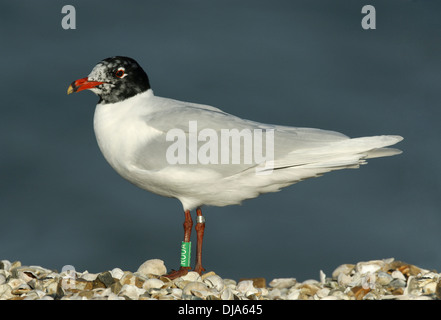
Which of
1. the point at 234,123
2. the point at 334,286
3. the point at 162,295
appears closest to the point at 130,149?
the point at 234,123

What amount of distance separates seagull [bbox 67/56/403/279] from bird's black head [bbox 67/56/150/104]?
0.01 m

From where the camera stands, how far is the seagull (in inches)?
248

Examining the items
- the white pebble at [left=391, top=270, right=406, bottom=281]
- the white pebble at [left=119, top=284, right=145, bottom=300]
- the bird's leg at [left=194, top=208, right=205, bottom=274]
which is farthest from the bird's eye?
the white pebble at [left=391, top=270, right=406, bottom=281]

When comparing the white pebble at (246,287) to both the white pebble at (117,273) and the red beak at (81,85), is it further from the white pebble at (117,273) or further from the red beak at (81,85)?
the red beak at (81,85)

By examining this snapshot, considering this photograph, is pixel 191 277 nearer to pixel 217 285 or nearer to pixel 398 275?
pixel 217 285

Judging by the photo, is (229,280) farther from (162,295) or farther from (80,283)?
(80,283)

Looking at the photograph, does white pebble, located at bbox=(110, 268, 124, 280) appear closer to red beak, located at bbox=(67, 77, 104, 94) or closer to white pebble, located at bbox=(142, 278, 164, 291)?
white pebble, located at bbox=(142, 278, 164, 291)

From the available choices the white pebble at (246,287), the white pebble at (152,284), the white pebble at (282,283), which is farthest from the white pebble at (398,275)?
the white pebble at (152,284)

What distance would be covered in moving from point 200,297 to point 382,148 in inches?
79.7

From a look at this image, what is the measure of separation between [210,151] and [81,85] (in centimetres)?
130

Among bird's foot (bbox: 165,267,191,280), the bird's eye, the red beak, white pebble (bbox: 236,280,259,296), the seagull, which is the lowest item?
white pebble (bbox: 236,280,259,296)

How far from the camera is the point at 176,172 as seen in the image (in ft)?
20.8

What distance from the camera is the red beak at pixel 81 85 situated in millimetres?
6660

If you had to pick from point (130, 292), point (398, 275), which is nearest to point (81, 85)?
point (130, 292)
